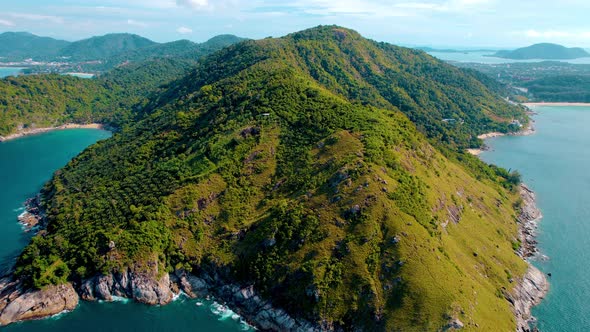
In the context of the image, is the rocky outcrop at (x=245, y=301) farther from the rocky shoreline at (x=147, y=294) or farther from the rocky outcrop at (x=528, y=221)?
the rocky outcrop at (x=528, y=221)

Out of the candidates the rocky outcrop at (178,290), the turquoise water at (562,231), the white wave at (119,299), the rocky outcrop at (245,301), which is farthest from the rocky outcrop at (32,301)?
the turquoise water at (562,231)

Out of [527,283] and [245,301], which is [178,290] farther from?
[527,283]

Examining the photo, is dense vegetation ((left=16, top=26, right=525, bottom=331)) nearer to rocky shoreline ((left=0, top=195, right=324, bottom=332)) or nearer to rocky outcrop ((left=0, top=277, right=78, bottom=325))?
rocky shoreline ((left=0, top=195, right=324, bottom=332))

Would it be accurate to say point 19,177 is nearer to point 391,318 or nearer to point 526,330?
point 391,318

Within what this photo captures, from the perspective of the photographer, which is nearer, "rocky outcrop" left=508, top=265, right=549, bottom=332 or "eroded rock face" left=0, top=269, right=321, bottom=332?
"eroded rock face" left=0, top=269, right=321, bottom=332

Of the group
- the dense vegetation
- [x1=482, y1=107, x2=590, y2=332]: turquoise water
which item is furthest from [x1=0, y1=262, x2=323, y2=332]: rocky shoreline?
[x1=482, y1=107, x2=590, y2=332]: turquoise water

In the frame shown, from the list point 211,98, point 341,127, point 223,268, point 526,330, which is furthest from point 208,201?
point 526,330
